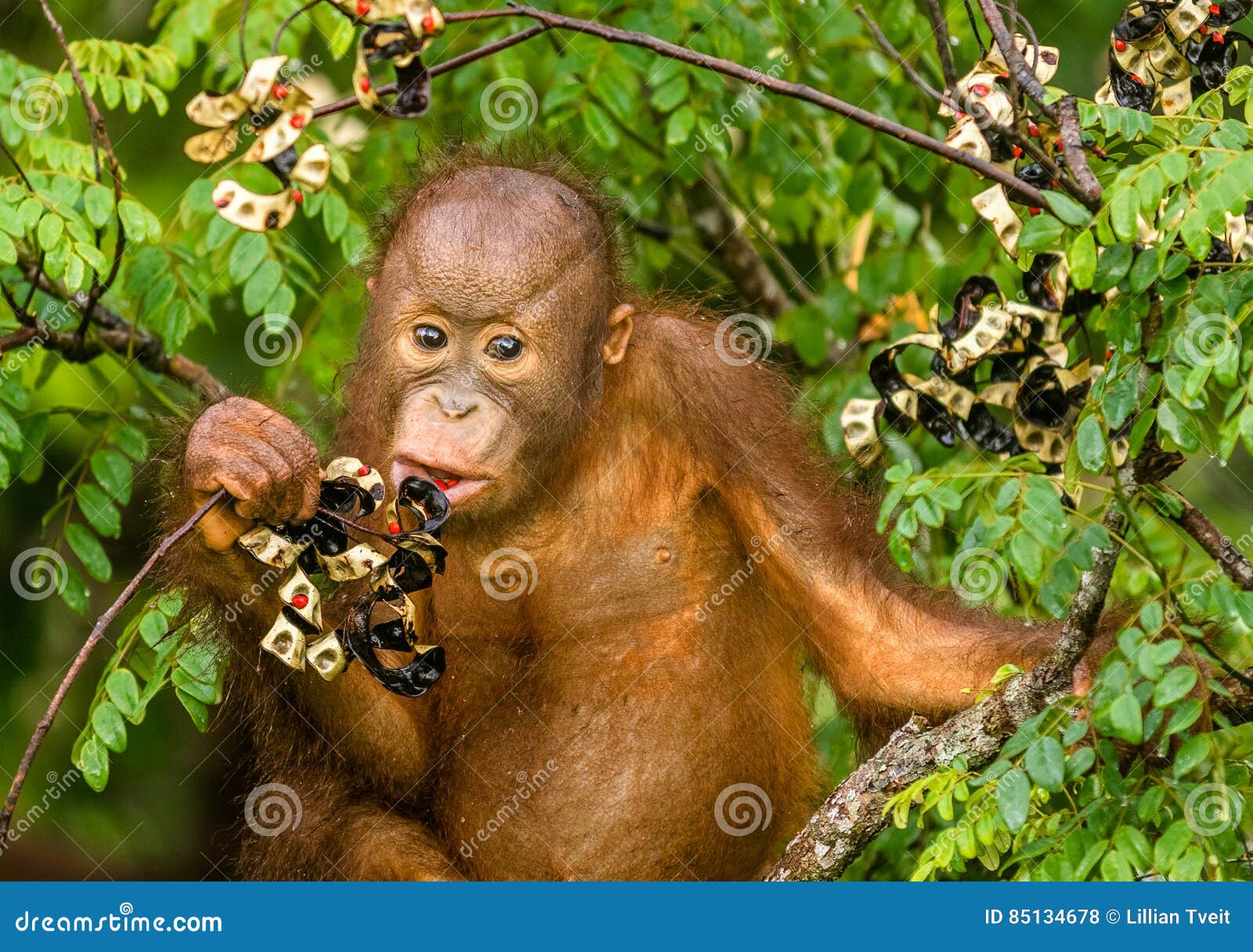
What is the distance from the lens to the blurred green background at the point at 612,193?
15.8ft

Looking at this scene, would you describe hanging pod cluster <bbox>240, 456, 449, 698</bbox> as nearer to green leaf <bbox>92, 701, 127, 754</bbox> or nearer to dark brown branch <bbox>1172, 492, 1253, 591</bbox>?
green leaf <bbox>92, 701, 127, 754</bbox>

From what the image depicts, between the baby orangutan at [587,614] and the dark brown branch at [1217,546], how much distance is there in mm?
871

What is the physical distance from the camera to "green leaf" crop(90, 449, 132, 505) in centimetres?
451

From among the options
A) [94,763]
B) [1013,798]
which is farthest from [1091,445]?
[94,763]

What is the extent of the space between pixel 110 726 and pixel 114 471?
93 cm

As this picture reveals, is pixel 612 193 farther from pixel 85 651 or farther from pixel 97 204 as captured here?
pixel 85 651

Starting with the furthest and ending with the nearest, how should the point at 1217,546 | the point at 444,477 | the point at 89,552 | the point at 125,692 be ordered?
the point at 89,552 → the point at 125,692 → the point at 444,477 → the point at 1217,546

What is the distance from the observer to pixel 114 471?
4.54 metres

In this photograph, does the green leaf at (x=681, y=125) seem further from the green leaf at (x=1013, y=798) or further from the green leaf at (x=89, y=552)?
the green leaf at (x=1013, y=798)

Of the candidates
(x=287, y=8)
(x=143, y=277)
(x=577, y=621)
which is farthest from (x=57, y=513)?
(x=577, y=621)

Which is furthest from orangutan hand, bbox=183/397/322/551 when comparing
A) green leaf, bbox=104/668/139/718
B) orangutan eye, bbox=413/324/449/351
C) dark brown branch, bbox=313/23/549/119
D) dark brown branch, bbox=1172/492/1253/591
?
dark brown branch, bbox=1172/492/1253/591

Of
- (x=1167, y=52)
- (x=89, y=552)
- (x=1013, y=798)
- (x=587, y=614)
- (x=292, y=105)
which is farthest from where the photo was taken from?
(x=89, y=552)

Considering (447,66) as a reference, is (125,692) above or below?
below

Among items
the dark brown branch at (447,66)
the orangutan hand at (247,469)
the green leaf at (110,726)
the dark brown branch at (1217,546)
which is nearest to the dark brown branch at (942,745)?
the dark brown branch at (1217,546)
